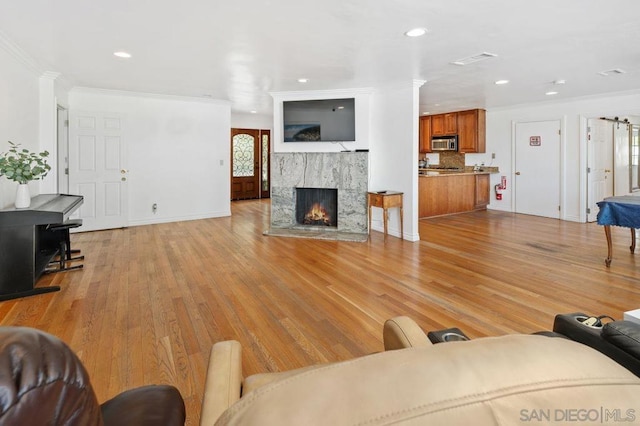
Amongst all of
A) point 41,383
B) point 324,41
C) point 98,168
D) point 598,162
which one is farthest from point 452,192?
point 41,383

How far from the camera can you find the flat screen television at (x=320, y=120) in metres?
6.05

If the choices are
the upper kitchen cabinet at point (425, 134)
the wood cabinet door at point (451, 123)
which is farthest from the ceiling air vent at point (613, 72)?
the upper kitchen cabinet at point (425, 134)

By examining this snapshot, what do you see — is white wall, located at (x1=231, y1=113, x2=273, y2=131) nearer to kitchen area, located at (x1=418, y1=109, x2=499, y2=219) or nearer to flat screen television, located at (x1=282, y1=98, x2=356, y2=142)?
flat screen television, located at (x1=282, y1=98, x2=356, y2=142)

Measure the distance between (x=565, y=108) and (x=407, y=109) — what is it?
13.2 feet

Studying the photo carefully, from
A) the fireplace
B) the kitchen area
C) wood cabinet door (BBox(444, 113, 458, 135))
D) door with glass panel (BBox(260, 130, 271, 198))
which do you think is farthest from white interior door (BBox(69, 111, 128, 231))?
wood cabinet door (BBox(444, 113, 458, 135))

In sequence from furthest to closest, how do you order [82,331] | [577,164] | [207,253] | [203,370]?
[577,164] → [207,253] → [82,331] → [203,370]

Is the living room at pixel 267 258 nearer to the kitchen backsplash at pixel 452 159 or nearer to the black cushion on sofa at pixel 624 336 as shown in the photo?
the kitchen backsplash at pixel 452 159

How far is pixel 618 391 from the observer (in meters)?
0.46

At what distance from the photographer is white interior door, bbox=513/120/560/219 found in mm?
7508

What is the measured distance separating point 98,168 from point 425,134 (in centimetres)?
767

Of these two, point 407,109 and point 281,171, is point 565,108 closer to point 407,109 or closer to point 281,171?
point 407,109

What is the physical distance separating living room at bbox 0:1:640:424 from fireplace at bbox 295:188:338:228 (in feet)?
2.43

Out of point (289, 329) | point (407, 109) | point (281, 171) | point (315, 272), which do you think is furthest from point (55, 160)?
point (407, 109)

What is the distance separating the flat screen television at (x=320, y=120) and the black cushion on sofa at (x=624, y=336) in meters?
5.22
